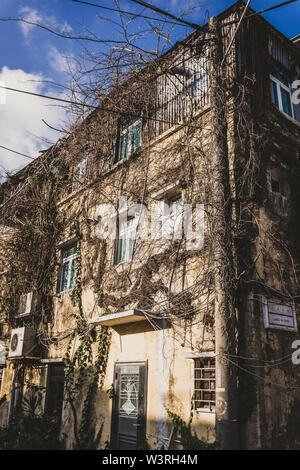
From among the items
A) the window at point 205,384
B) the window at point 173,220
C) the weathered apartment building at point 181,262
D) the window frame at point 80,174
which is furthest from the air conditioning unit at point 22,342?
the window at point 205,384

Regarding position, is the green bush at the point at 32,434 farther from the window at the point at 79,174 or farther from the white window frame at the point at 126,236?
the window at the point at 79,174

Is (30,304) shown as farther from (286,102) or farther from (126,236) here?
(286,102)

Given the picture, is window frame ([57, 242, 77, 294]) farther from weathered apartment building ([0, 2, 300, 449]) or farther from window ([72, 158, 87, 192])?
window ([72, 158, 87, 192])

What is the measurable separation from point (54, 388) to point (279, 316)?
19.9 ft

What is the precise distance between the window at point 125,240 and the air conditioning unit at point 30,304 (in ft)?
10.6

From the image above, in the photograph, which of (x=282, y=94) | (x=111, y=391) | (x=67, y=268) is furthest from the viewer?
(x=67, y=268)

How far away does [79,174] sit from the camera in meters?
11.4

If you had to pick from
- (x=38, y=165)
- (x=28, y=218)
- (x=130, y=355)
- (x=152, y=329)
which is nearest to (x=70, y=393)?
(x=130, y=355)

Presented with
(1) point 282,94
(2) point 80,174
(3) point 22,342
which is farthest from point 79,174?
(1) point 282,94

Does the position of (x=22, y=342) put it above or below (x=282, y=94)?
below

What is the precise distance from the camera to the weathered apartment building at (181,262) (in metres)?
5.95

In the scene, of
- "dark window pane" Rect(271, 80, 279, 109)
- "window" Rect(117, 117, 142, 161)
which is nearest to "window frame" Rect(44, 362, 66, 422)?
"window" Rect(117, 117, 142, 161)

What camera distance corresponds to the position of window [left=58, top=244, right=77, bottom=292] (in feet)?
34.6

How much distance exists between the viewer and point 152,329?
7.24 metres
